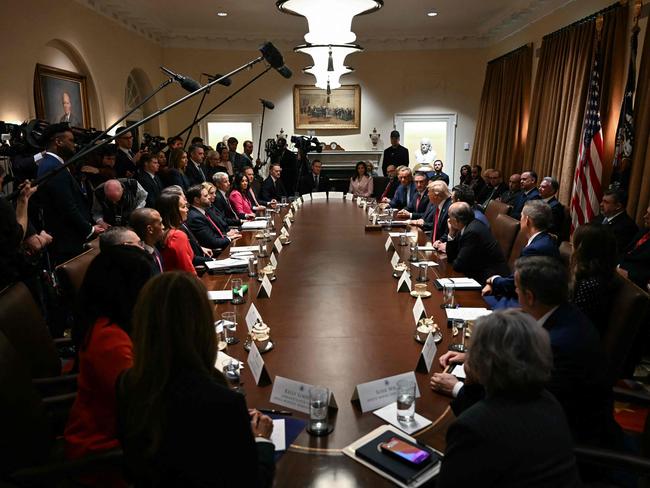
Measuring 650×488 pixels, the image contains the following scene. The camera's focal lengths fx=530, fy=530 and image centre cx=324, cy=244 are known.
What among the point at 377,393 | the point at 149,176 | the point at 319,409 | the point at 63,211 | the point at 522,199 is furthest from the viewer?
the point at 522,199

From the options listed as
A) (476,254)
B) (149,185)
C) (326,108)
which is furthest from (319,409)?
(326,108)

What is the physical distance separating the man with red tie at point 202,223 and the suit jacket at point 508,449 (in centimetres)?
359

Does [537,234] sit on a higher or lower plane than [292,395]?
higher

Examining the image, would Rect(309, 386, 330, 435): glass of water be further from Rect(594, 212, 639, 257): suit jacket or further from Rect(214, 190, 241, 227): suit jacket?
Rect(214, 190, 241, 227): suit jacket

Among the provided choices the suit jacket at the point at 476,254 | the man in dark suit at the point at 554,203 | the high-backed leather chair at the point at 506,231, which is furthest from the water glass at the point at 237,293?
the man in dark suit at the point at 554,203

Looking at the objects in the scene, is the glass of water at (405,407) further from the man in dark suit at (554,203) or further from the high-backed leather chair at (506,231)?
the man in dark suit at (554,203)

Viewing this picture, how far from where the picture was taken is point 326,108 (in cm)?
1049

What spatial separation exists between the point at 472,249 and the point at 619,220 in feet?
5.40

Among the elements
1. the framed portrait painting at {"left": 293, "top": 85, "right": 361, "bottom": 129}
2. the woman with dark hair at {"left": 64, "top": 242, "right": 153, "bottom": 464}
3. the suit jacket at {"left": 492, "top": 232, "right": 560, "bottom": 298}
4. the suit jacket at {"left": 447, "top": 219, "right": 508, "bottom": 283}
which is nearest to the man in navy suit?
the suit jacket at {"left": 492, "top": 232, "right": 560, "bottom": 298}

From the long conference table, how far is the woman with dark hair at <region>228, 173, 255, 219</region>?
8.05ft

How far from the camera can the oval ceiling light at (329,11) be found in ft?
11.7

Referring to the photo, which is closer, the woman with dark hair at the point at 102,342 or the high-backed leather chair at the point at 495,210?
the woman with dark hair at the point at 102,342

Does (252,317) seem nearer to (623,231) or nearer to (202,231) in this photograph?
(202,231)

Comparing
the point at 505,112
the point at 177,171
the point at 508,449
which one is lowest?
the point at 508,449
